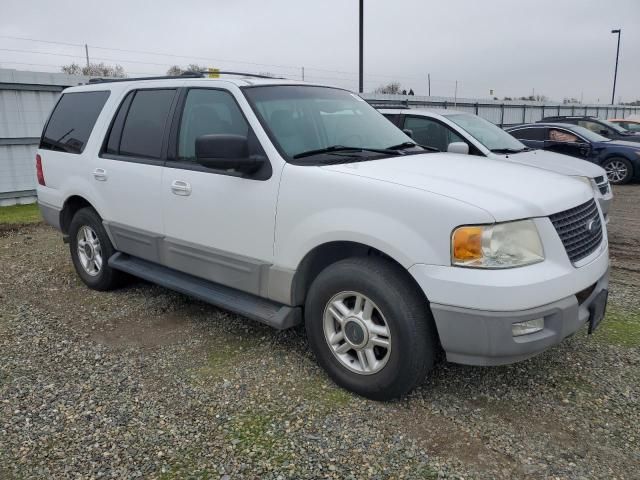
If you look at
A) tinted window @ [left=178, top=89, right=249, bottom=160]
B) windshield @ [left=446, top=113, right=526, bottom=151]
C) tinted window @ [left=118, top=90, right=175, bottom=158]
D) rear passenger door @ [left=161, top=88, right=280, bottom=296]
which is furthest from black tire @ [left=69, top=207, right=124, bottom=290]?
windshield @ [left=446, top=113, right=526, bottom=151]

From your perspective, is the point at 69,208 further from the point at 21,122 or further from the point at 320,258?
the point at 21,122

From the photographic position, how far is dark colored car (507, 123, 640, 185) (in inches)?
487

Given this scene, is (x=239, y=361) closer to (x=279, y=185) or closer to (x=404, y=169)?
(x=279, y=185)

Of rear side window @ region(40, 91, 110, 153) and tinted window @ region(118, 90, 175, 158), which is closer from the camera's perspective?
tinted window @ region(118, 90, 175, 158)

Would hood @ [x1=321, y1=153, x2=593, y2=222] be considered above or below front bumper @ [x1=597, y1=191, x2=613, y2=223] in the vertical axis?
above

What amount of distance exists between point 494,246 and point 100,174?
11.9 ft

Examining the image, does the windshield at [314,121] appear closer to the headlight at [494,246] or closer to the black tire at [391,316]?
the black tire at [391,316]

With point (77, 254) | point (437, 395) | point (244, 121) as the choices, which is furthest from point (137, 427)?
point (77, 254)

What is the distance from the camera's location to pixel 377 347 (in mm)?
3293

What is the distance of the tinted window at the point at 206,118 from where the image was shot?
12.7 feet

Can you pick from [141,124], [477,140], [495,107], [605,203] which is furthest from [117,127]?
[495,107]

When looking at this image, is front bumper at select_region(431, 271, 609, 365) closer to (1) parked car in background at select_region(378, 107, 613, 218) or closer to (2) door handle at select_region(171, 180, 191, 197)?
(2) door handle at select_region(171, 180, 191, 197)

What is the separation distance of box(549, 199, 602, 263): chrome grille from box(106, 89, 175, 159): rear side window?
9.93 ft

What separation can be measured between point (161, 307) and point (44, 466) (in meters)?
2.30
